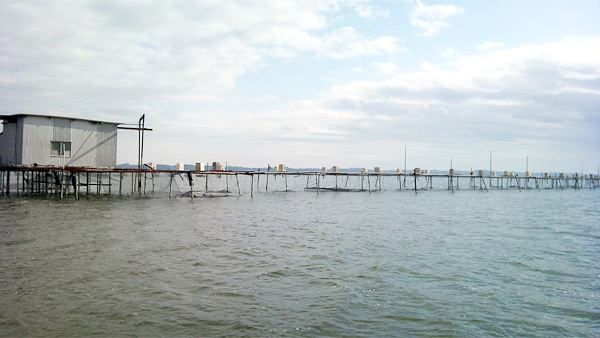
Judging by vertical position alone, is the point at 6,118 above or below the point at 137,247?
above

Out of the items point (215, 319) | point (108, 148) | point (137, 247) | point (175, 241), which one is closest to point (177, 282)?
point (215, 319)

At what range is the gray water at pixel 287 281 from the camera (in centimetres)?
976

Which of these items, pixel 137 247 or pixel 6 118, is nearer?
pixel 137 247

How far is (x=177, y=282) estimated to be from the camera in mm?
12859

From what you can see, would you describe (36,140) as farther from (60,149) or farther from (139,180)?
(139,180)

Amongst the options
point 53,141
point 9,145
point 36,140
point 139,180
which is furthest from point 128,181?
point 36,140

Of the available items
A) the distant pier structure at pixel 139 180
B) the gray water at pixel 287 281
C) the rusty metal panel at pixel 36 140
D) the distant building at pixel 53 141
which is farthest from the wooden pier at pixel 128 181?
the gray water at pixel 287 281

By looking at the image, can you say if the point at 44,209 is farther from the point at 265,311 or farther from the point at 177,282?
the point at 265,311

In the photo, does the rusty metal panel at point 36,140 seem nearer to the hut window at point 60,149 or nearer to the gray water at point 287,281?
the hut window at point 60,149

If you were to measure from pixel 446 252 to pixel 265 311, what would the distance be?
11.4m

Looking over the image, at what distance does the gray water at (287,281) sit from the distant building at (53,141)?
14.7m

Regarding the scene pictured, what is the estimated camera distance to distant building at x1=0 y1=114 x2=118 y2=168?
122 feet

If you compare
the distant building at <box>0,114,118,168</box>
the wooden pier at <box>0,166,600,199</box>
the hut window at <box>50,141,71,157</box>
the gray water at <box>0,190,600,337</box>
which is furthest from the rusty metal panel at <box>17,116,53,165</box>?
the gray water at <box>0,190,600,337</box>

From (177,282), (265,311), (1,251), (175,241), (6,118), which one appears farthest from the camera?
(6,118)
